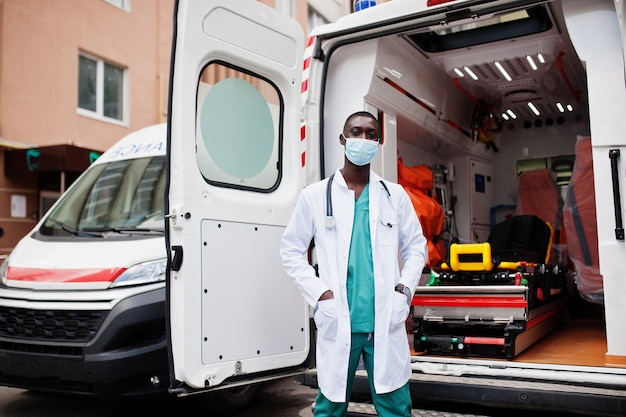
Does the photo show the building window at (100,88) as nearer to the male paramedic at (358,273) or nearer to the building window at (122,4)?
the building window at (122,4)

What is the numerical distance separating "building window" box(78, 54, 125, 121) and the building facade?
19 millimetres

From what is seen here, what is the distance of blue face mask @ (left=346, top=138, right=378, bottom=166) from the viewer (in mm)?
3137

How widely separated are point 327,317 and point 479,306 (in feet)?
5.64

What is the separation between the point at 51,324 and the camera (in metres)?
4.20

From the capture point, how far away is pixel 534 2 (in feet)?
11.3

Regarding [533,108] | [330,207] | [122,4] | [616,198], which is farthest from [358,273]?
[122,4]

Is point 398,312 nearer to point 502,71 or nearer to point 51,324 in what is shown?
point 51,324

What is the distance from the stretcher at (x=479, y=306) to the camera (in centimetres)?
409

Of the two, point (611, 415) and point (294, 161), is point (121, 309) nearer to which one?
point (294, 161)

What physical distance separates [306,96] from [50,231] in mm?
2627

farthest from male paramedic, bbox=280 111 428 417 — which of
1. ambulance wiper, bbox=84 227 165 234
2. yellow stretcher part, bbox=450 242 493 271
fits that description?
ambulance wiper, bbox=84 227 165 234

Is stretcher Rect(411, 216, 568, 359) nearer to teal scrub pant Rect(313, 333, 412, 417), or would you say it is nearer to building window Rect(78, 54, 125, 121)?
teal scrub pant Rect(313, 333, 412, 417)

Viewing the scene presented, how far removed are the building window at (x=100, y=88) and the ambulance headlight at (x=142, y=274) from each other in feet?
26.5

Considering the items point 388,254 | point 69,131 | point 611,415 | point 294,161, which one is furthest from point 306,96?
point 69,131
